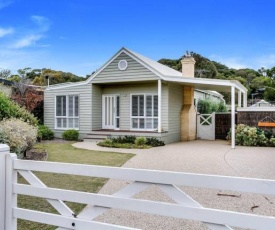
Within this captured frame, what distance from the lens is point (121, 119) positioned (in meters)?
18.0

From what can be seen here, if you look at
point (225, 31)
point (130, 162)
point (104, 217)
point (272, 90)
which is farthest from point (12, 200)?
point (272, 90)

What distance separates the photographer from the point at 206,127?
1878cm

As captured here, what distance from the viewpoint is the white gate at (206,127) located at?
18.6 metres

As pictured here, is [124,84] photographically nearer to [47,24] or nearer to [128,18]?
[128,18]

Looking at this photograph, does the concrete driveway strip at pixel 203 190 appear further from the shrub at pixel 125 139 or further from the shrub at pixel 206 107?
the shrub at pixel 206 107

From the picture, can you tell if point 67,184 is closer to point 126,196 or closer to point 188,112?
point 126,196

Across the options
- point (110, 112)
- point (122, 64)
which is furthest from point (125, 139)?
point (122, 64)

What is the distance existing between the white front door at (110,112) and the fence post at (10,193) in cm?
1531

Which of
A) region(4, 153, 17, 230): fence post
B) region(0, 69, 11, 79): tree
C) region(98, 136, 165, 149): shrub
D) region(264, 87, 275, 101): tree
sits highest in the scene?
region(0, 69, 11, 79): tree

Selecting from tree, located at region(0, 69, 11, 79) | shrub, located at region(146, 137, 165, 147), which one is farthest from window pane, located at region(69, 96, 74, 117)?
tree, located at region(0, 69, 11, 79)

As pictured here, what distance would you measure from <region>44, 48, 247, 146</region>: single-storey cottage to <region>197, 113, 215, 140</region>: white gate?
44 cm

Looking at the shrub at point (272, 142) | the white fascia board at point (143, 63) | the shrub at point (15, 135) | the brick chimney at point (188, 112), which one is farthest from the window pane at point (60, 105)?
the shrub at point (272, 142)

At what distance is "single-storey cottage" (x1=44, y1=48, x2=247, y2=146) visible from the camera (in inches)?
638

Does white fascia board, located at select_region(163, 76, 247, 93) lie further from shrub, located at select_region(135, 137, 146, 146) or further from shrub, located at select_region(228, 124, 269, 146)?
shrub, located at select_region(135, 137, 146, 146)
